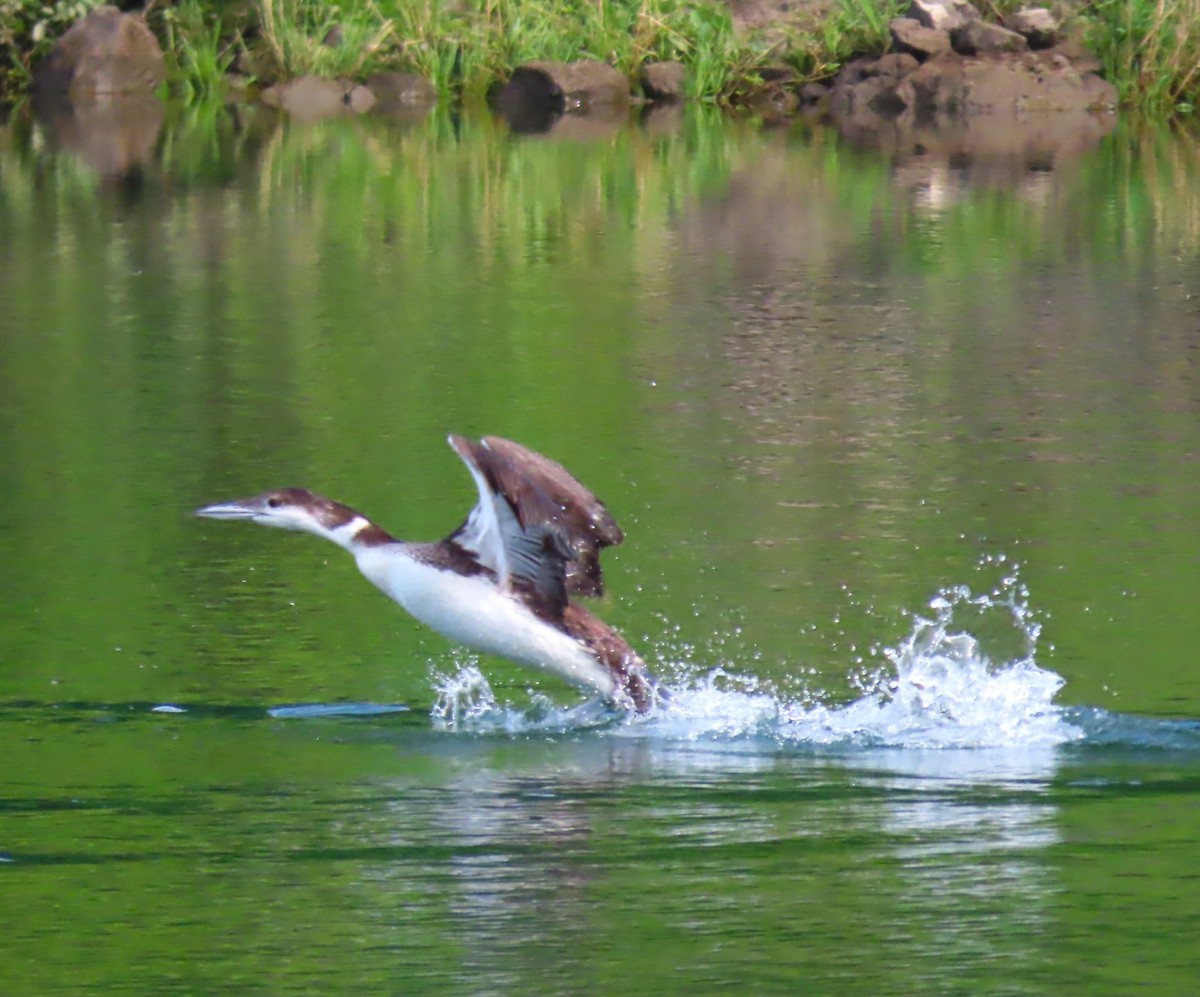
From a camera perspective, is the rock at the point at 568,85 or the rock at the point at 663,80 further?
the rock at the point at 663,80

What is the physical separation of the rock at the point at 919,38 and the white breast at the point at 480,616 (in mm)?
20353

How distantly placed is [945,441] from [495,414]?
6.28 feet

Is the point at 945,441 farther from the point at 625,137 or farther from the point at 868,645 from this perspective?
the point at 625,137

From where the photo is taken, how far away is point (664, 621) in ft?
26.3

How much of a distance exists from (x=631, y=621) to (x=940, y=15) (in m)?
19.6

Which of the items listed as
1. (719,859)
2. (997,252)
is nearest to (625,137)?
(997,252)

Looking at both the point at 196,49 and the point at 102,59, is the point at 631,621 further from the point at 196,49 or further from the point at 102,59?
the point at 196,49

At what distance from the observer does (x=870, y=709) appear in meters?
6.98

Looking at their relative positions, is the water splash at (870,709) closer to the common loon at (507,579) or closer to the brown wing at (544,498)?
the common loon at (507,579)

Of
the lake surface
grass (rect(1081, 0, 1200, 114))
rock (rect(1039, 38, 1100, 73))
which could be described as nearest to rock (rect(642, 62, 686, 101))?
rock (rect(1039, 38, 1100, 73))

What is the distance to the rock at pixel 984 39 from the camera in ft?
86.9

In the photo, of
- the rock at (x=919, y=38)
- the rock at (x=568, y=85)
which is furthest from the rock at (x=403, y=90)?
the rock at (x=919, y=38)

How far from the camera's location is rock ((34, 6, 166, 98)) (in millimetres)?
27750

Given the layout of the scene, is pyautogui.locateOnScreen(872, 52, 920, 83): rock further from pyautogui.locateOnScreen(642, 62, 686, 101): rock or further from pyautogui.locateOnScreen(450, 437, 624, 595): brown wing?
pyautogui.locateOnScreen(450, 437, 624, 595): brown wing
